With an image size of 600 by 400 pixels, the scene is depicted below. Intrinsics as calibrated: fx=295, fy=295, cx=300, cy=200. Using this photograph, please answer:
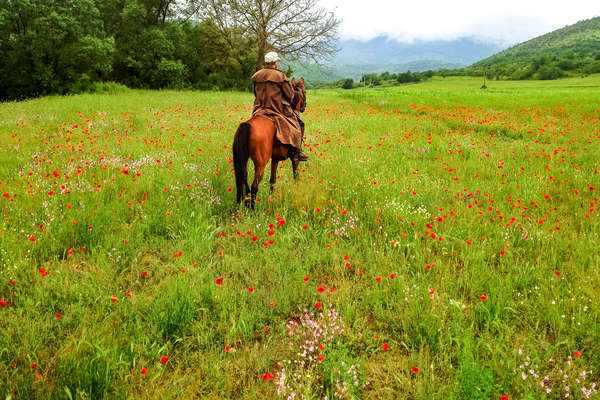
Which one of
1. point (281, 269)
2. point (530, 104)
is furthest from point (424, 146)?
point (530, 104)

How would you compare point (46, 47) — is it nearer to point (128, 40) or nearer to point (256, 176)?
point (128, 40)

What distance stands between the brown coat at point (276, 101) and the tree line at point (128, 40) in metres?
25.2

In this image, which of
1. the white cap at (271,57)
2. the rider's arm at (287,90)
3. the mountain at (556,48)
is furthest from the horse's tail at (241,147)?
the mountain at (556,48)

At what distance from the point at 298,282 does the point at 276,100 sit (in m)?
3.99

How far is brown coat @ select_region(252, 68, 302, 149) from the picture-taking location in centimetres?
593

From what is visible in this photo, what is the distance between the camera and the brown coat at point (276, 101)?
5931 mm

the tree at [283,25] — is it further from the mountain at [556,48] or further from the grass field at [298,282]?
the mountain at [556,48]

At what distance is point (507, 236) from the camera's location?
440 centimetres

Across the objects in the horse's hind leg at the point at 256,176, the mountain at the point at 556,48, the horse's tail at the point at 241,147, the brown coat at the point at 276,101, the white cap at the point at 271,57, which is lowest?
the horse's hind leg at the point at 256,176

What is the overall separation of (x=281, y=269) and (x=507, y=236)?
3403mm

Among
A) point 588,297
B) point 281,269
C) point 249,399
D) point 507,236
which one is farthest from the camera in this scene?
point 507,236

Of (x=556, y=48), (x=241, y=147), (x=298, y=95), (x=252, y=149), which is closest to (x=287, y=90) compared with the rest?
(x=298, y=95)

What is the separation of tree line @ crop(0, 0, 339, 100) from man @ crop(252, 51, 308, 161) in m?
25.2

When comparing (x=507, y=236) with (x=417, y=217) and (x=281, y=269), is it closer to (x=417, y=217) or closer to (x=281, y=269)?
(x=417, y=217)
